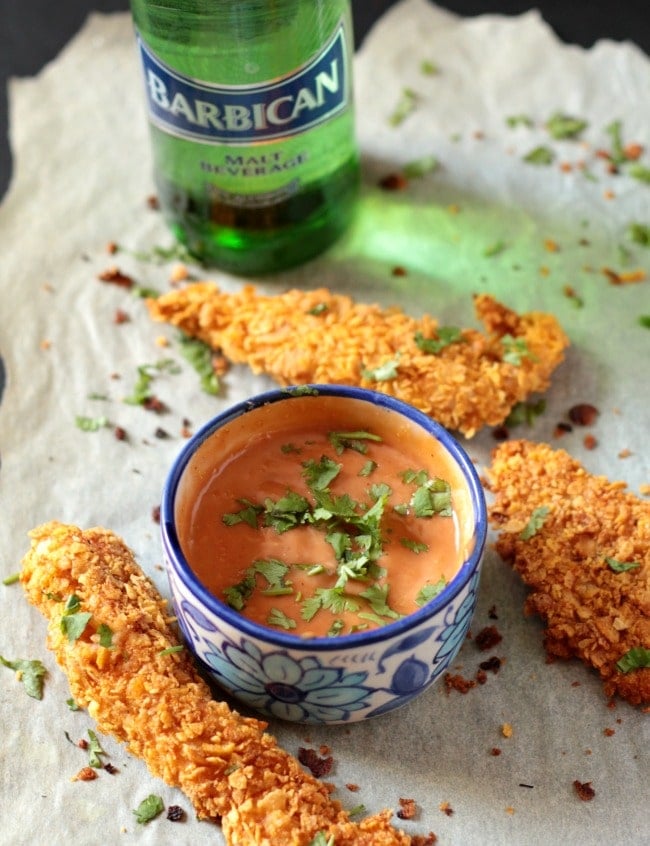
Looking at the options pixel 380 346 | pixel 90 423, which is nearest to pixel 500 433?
pixel 380 346

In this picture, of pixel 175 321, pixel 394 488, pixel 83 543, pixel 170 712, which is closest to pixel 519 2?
pixel 175 321

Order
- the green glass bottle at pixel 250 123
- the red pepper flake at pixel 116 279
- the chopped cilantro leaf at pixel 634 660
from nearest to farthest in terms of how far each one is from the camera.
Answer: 1. the chopped cilantro leaf at pixel 634 660
2. the green glass bottle at pixel 250 123
3. the red pepper flake at pixel 116 279

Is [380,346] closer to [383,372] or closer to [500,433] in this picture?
[383,372]

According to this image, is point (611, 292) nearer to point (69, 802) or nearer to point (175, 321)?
point (175, 321)

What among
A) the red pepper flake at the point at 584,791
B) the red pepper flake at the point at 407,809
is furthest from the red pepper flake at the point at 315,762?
the red pepper flake at the point at 584,791

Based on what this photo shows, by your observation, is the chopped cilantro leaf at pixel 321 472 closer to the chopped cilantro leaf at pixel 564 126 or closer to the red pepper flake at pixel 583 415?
the red pepper flake at pixel 583 415

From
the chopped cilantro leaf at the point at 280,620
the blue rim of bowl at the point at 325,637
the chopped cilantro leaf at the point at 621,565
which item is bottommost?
the chopped cilantro leaf at the point at 621,565
